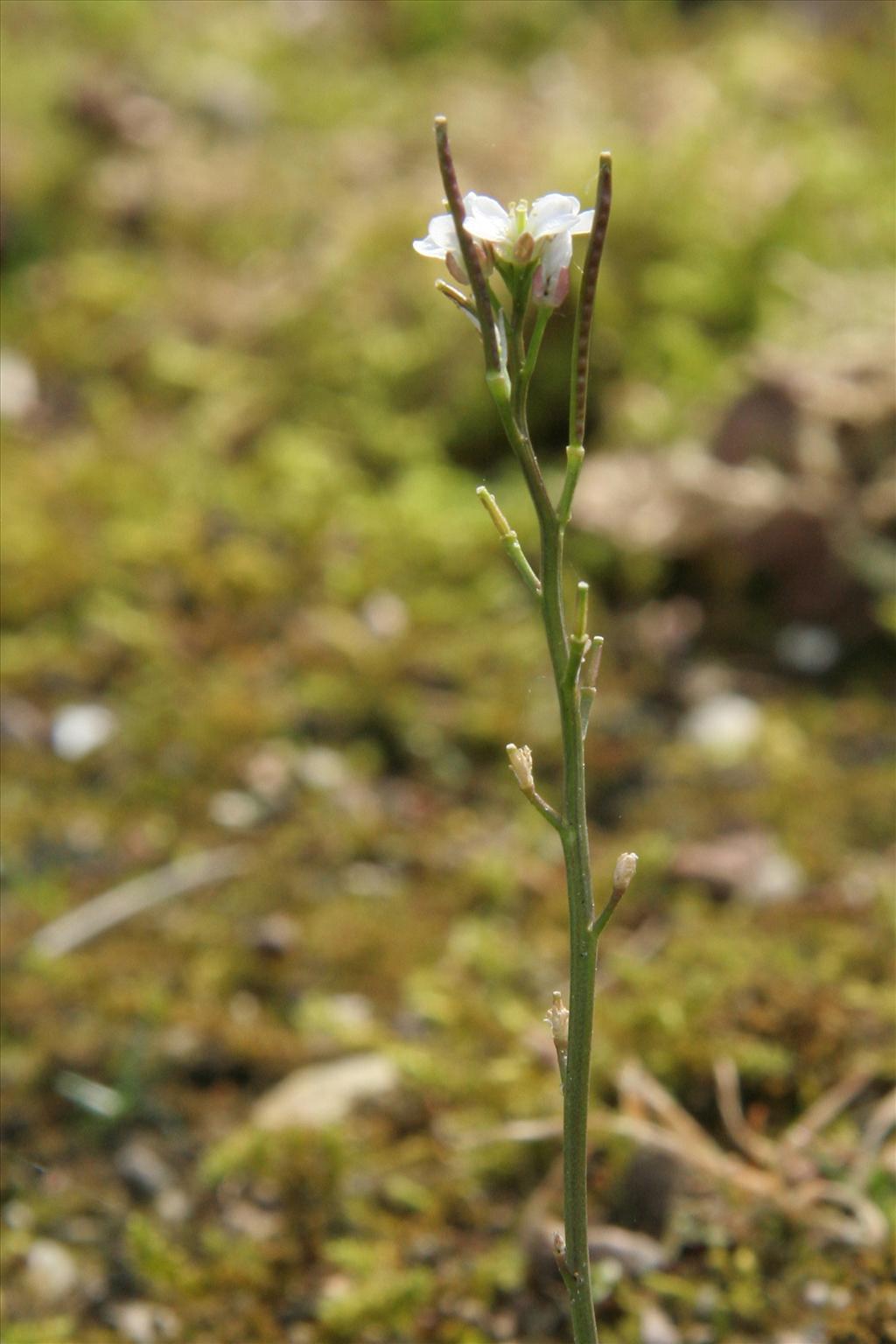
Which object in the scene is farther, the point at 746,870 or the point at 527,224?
the point at 746,870

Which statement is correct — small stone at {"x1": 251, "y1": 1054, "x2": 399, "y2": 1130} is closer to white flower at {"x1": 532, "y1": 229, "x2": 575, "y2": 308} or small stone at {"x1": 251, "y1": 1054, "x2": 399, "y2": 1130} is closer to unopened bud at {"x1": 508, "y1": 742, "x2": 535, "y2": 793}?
unopened bud at {"x1": 508, "y1": 742, "x2": 535, "y2": 793}

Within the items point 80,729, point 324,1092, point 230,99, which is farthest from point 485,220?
point 230,99

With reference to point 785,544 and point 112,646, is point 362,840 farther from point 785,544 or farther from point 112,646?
point 785,544

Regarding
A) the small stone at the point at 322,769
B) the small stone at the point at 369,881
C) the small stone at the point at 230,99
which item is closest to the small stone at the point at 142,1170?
the small stone at the point at 369,881

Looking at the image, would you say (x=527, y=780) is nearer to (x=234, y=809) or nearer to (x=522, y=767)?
(x=522, y=767)

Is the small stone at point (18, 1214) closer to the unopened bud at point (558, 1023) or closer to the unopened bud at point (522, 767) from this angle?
the unopened bud at point (558, 1023)

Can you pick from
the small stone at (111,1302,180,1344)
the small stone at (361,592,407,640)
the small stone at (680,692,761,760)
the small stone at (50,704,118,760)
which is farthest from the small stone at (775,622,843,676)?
the small stone at (111,1302,180,1344)
